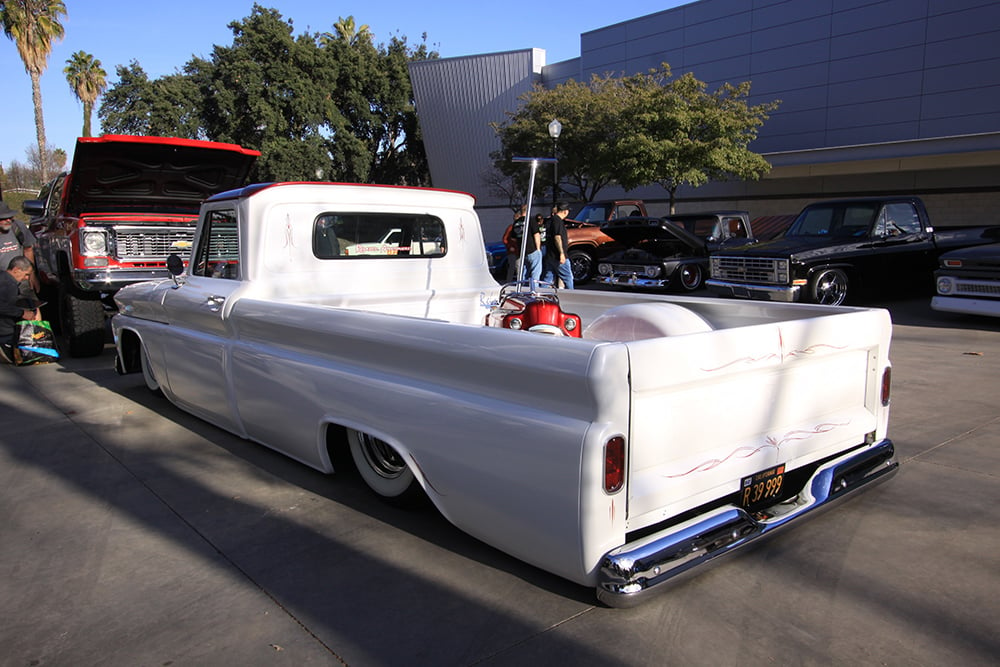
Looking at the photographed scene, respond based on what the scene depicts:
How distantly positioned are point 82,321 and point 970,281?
1132 centimetres

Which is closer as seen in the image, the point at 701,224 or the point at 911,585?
the point at 911,585

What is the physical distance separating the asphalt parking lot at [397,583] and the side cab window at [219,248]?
1314mm

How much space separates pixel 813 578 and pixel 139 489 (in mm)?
3630

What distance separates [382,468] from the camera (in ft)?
11.8

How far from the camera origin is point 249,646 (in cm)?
247

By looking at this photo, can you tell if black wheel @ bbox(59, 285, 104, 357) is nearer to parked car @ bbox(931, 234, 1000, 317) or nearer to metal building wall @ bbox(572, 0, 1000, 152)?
parked car @ bbox(931, 234, 1000, 317)

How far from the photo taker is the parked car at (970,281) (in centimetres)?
886

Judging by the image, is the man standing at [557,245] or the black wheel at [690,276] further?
the black wheel at [690,276]

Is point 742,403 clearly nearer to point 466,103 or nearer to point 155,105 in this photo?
point 466,103

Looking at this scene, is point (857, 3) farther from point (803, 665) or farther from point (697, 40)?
point (803, 665)

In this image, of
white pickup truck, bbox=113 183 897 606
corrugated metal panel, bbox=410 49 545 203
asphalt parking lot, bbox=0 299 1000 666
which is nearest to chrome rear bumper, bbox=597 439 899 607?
white pickup truck, bbox=113 183 897 606

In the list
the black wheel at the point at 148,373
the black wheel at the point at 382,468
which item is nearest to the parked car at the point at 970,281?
the black wheel at the point at 382,468

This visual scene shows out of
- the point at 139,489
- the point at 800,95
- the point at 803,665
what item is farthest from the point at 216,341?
the point at 800,95

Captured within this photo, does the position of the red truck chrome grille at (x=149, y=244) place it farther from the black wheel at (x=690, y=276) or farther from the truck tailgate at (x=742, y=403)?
the black wheel at (x=690, y=276)
